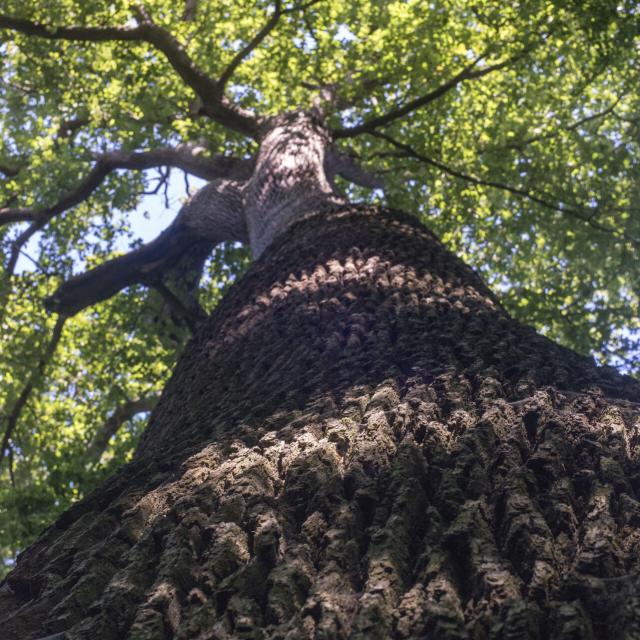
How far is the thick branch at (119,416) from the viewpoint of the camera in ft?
39.8

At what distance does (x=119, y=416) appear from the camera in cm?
1248

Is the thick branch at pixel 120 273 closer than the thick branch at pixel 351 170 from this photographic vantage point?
Yes

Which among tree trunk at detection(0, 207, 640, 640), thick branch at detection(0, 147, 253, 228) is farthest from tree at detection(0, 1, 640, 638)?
thick branch at detection(0, 147, 253, 228)

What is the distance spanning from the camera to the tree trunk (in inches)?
59.8

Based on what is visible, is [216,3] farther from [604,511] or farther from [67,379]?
[604,511]

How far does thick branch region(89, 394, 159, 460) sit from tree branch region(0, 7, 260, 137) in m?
4.96

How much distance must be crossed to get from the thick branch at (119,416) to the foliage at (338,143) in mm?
122

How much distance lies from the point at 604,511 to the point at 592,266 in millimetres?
10834

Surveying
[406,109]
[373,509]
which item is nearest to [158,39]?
[406,109]

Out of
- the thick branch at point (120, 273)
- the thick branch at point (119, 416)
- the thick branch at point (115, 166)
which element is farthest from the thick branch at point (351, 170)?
the thick branch at point (119, 416)

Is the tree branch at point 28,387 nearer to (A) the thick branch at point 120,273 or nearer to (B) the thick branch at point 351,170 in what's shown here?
(A) the thick branch at point 120,273

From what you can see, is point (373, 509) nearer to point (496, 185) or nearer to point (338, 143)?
point (496, 185)

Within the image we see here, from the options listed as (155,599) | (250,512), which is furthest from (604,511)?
(155,599)

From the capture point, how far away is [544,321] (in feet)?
37.7
